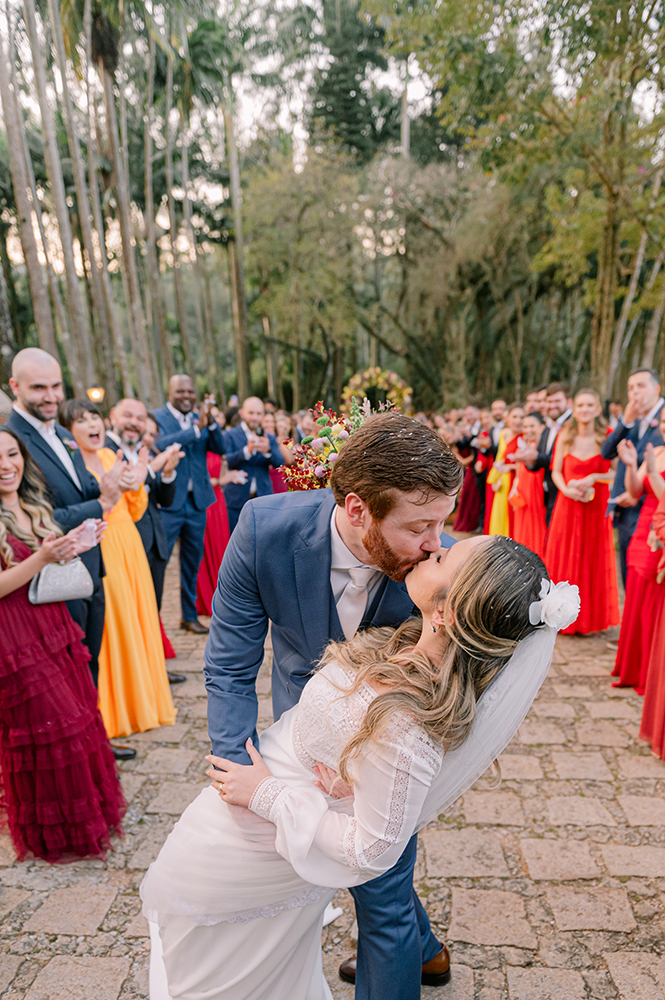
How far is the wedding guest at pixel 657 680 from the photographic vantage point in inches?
147

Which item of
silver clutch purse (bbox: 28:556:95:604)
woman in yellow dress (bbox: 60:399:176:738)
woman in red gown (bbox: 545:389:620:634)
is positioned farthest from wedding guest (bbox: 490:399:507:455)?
silver clutch purse (bbox: 28:556:95:604)

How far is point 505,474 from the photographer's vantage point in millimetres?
7707

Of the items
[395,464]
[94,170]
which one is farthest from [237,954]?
[94,170]

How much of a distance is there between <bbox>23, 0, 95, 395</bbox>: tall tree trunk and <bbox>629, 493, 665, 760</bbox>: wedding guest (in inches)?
482

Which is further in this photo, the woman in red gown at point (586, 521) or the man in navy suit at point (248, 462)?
the man in navy suit at point (248, 462)

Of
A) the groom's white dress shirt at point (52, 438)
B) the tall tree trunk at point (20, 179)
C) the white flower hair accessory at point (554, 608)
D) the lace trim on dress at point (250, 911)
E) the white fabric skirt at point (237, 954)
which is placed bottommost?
the white fabric skirt at point (237, 954)

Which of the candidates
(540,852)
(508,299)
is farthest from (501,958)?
(508,299)

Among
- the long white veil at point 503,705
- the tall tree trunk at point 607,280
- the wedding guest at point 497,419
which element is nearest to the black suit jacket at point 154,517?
the long white veil at point 503,705

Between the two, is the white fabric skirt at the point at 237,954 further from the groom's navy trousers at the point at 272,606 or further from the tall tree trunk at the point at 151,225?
the tall tree trunk at the point at 151,225

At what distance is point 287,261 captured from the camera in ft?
76.8

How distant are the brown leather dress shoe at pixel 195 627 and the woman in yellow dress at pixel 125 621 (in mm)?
1594

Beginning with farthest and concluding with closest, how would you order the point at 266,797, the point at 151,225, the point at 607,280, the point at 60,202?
the point at 151,225 → the point at 60,202 → the point at 607,280 → the point at 266,797

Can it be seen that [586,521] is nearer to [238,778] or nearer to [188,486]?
[188,486]

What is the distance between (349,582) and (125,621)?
2.52 metres
